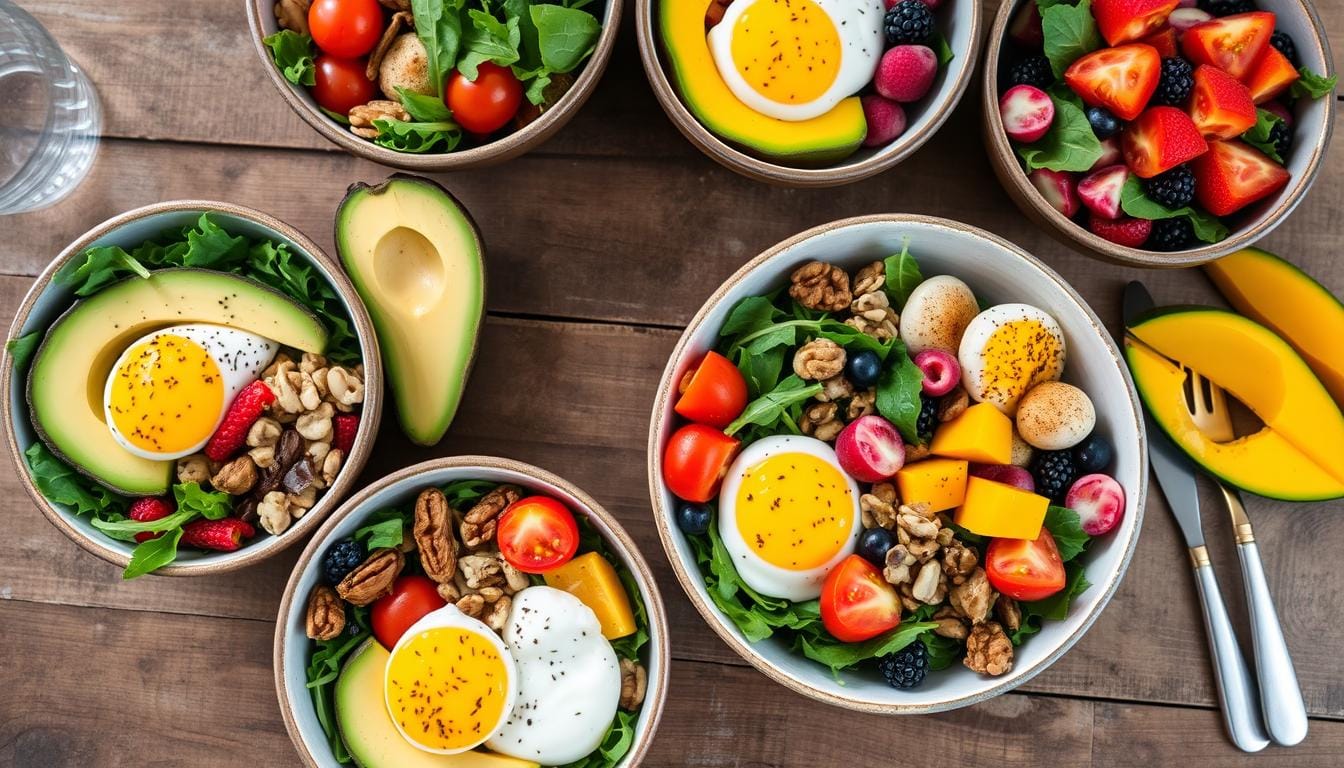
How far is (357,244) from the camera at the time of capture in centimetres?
138

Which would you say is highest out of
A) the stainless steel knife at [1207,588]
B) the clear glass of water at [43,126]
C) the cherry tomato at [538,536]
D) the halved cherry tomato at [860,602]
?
the clear glass of water at [43,126]

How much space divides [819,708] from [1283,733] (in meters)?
0.70

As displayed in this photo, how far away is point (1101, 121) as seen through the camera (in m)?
1.34

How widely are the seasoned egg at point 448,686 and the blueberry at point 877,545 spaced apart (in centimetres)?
51

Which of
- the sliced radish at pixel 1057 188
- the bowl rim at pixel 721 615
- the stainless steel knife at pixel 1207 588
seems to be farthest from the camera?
the stainless steel knife at pixel 1207 588

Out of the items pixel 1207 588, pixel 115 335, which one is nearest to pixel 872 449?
pixel 1207 588

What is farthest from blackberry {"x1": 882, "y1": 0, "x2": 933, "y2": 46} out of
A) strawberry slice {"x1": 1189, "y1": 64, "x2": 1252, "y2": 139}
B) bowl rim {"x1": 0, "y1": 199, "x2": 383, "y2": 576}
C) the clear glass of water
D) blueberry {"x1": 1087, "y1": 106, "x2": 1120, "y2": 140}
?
the clear glass of water

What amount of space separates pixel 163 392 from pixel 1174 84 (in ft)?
4.69

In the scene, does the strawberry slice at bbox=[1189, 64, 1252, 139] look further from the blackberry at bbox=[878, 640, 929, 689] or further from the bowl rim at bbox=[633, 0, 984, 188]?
the blackberry at bbox=[878, 640, 929, 689]

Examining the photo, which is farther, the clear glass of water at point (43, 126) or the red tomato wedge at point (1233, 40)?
the clear glass of water at point (43, 126)

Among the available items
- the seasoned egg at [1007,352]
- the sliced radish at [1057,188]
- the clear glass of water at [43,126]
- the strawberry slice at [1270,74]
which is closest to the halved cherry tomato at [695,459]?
the seasoned egg at [1007,352]

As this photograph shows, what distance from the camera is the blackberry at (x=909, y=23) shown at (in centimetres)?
134

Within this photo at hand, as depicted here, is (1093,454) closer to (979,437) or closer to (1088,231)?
(979,437)

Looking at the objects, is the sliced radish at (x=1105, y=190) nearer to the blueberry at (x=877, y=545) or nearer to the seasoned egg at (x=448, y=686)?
the blueberry at (x=877, y=545)
